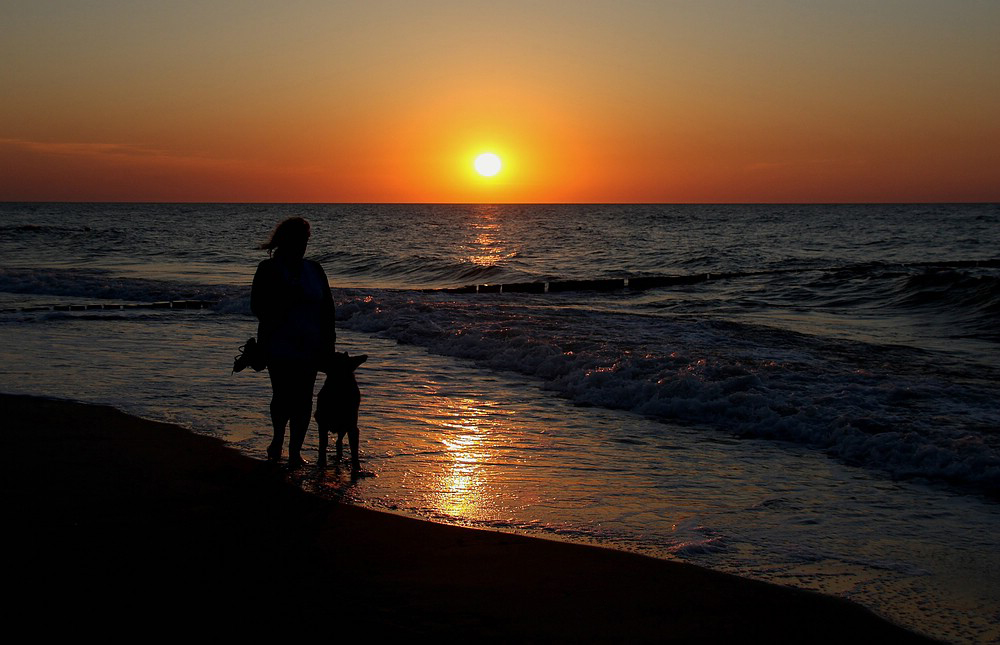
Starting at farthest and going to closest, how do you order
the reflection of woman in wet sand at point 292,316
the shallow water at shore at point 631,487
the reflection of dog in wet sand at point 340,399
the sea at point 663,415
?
the reflection of dog in wet sand at point 340,399, the reflection of woman in wet sand at point 292,316, the sea at point 663,415, the shallow water at shore at point 631,487

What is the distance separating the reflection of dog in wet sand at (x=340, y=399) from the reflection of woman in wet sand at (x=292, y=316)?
10 centimetres

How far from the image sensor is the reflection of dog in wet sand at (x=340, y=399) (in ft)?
18.9

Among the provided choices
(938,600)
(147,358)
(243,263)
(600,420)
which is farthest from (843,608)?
(243,263)

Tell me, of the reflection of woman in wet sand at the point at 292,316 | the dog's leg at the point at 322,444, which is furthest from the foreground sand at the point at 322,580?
the reflection of woman in wet sand at the point at 292,316

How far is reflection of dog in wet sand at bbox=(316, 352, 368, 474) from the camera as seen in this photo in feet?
18.9

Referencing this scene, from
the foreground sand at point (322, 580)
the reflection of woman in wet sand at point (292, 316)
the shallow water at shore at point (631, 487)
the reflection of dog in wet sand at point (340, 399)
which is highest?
the reflection of woman in wet sand at point (292, 316)

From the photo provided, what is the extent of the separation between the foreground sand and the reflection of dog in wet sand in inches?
21.3

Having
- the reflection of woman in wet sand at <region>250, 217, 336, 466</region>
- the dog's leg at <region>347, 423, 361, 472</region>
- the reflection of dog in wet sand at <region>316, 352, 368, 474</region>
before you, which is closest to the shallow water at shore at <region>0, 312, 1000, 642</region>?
the dog's leg at <region>347, 423, 361, 472</region>

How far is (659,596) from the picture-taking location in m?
4.02

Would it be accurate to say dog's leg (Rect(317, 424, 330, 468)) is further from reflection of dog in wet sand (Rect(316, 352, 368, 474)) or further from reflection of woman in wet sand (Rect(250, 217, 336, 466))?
reflection of woman in wet sand (Rect(250, 217, 336, 466))

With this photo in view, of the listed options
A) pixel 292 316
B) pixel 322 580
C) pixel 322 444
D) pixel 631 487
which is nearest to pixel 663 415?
pixel 631 487

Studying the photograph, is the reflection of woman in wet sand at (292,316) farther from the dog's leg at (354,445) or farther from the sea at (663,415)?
the sea at (663,415)

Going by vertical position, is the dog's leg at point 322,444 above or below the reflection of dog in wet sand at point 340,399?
below

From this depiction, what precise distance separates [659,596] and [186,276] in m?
27.6
